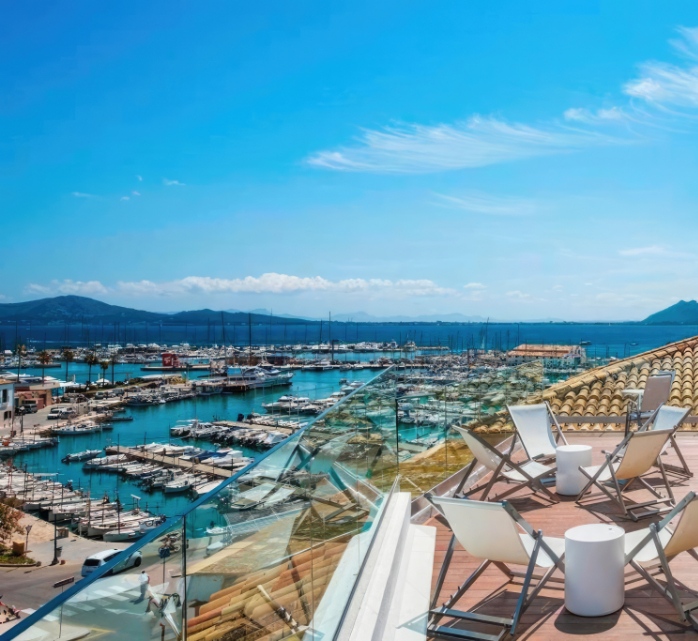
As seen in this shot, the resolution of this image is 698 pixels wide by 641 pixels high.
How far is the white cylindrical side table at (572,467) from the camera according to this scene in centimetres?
573

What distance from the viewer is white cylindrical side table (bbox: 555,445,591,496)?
18.8ft

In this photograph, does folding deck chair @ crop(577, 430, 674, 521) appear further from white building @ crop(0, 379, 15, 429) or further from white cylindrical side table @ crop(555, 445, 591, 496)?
white building @ crop(0, 379, 15, 429)

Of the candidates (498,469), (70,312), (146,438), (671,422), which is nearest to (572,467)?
(498,469)

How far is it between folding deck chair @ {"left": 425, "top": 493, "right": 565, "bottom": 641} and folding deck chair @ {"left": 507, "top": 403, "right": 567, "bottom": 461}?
9.15 ft

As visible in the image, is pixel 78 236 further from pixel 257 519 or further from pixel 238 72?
pixel 257 519

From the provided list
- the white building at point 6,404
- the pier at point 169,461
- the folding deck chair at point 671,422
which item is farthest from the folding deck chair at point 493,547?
the white building at point 6,404

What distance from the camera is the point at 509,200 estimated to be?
112 feet

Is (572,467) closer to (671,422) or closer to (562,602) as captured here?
(671,422)

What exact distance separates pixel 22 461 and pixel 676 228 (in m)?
55.8

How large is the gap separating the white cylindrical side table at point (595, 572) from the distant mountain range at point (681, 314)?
17267cm

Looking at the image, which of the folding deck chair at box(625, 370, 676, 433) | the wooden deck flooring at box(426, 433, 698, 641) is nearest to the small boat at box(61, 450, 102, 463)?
the folding deck chair at box(625, 370, 676, 433)

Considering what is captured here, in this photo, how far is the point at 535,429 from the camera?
658 cm

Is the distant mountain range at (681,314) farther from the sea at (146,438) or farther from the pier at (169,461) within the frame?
the pier at (169,461)

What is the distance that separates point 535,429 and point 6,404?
239 feet
